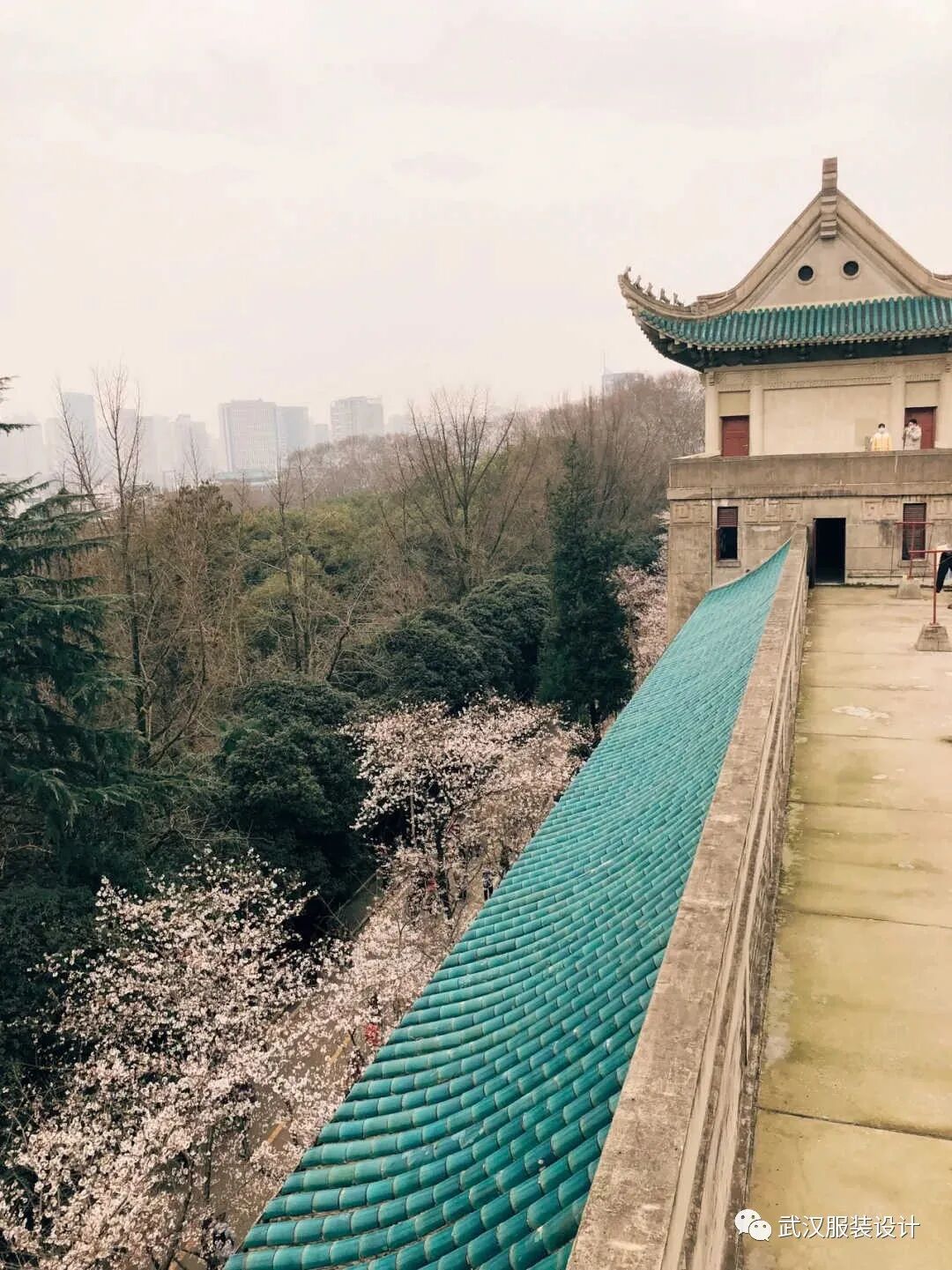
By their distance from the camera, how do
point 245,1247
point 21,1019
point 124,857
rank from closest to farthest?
point 245,1247
point 21,1019
point 124,857

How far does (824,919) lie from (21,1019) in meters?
10.5

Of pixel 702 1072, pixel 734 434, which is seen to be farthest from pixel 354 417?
pixel 702 1072

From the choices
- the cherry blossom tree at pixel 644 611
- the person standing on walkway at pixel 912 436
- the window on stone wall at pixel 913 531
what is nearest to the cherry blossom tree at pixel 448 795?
the cherry blossom tree at pixel 644 611

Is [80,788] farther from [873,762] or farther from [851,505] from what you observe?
[851,505]

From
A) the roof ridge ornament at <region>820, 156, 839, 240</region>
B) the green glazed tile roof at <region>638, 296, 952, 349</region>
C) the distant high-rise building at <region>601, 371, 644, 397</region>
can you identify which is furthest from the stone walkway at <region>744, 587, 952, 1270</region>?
the distant high-rise building at <region>601, 371, 644, 397</region>

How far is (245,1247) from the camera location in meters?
→ 3.80

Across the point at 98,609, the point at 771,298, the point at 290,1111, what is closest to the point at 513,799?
the point at 290,1111

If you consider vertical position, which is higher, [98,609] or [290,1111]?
[98,609]

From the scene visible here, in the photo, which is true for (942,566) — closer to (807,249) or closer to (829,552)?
(829,552)

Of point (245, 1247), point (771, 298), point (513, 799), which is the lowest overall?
point (513, 799)

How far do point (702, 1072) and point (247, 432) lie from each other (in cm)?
17476

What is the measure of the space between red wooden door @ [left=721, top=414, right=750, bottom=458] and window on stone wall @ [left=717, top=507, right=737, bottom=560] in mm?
3899

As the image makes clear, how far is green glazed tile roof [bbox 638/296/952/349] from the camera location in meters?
18.6

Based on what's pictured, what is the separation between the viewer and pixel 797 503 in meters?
16.7
